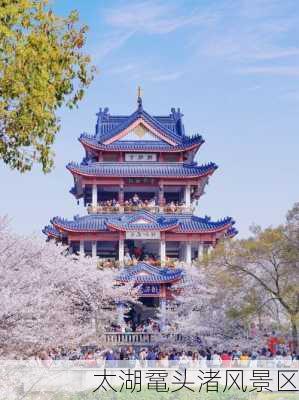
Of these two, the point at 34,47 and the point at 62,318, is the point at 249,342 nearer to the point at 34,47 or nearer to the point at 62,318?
the point at 62,318

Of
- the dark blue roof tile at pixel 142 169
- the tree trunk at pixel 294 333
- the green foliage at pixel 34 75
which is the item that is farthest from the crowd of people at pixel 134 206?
the green foliage at pixel 34 75

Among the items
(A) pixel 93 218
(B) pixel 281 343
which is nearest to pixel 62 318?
(B) pixel 281 343

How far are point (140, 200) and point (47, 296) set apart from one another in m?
23.5

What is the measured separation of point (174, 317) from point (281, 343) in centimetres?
1010

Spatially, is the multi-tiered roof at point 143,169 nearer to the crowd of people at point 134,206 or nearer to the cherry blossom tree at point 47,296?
the crowd of people at point 134,206

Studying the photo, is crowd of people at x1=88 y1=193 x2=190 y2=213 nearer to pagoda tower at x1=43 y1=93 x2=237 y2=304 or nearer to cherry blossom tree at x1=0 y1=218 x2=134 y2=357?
pagoda tower at x1=43 y1=93 x2=237 y2=304

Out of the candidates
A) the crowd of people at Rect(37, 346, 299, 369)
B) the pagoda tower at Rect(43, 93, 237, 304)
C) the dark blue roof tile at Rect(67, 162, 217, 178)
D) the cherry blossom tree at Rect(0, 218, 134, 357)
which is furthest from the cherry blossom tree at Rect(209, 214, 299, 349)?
the dark blue roof tile at Rect(67, 162, 217, 178)

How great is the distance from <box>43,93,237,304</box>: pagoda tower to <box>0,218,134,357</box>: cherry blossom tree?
427 centimetres

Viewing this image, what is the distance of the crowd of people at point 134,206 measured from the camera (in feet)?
152

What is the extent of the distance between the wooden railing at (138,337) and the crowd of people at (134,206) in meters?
9.16

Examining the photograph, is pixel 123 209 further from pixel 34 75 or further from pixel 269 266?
pixel 34 75

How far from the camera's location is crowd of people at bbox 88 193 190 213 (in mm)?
46344

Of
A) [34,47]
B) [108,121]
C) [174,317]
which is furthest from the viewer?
[108,121]

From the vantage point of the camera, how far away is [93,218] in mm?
46031
